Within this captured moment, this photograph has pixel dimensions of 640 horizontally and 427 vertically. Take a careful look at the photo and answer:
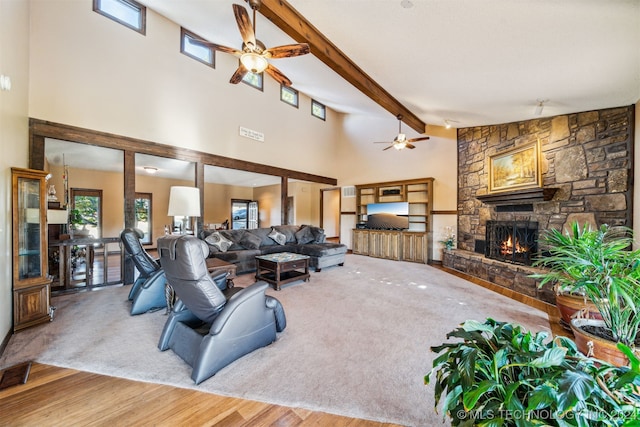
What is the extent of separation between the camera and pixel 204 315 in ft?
6.56

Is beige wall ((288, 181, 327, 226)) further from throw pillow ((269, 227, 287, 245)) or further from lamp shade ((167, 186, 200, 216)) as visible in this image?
lamp shade ((167, 186, 200, 216))

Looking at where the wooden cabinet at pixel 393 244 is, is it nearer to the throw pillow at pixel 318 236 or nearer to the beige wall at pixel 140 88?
the throw pillow at pixel 318 236

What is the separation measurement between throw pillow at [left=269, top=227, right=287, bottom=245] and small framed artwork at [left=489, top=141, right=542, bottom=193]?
181 inches

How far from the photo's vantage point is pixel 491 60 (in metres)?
2.76

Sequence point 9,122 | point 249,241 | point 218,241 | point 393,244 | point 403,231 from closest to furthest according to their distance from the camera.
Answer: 1. point 9,122
2. point 218,241
3. point 249,241
4. point 403,231
5. point 393,244

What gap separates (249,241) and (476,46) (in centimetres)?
504

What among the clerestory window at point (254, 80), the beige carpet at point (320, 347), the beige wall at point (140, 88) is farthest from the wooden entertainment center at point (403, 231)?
the clerestory window at point (254, 80)

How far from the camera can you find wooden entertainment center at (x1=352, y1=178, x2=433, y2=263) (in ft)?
21.6

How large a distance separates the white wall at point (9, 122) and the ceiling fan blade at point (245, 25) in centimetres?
203

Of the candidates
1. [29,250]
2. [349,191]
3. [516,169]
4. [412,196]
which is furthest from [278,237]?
[516,169]

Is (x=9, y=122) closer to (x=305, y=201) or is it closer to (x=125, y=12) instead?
(x=125, y=12)

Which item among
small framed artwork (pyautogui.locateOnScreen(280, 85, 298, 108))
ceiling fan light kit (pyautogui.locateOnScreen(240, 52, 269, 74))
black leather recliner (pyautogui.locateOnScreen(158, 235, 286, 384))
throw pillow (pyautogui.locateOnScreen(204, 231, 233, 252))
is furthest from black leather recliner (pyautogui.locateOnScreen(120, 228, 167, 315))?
small framed artwork (pyautogui.locateOnScreen(280, 85, 298, 108))

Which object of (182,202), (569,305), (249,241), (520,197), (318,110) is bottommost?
(569,305)

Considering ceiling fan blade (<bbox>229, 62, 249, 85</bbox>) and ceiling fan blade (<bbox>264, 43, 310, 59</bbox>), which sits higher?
ceiling fan blade (<bbox>229, 62, 249, 85</bbox>)
